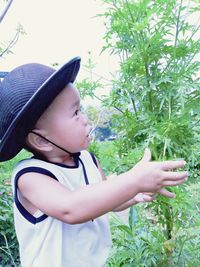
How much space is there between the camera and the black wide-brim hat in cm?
64

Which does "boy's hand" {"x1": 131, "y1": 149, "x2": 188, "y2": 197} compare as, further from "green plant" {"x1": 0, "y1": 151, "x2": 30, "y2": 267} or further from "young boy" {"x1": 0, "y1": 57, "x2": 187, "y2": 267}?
"green plant" {"x1": 0, "y1": 151, "x2": 30, "y2": 267}

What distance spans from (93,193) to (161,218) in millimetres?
316

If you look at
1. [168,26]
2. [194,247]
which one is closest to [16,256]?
[194,247]

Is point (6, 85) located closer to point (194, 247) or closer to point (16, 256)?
point (194, 247)

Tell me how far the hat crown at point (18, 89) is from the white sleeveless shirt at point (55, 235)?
10cm

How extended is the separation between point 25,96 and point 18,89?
0.8 inches

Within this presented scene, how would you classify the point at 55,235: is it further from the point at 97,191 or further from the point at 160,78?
the point at 160,78

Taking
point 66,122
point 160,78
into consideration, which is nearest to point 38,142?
point 66,122

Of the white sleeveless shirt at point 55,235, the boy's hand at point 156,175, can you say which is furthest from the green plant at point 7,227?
the boy's hand at point 156,175

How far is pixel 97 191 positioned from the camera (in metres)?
0.59

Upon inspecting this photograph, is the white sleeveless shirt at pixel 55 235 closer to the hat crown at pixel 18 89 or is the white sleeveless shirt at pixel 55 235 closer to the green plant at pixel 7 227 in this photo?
the hat crown at pixel 18 89

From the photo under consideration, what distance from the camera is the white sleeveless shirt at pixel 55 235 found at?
0.69 metres

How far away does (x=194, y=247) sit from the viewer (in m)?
0.93

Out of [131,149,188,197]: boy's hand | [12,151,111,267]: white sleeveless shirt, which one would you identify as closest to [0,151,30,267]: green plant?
[12,151,111,267]: white sleeveless shirt
